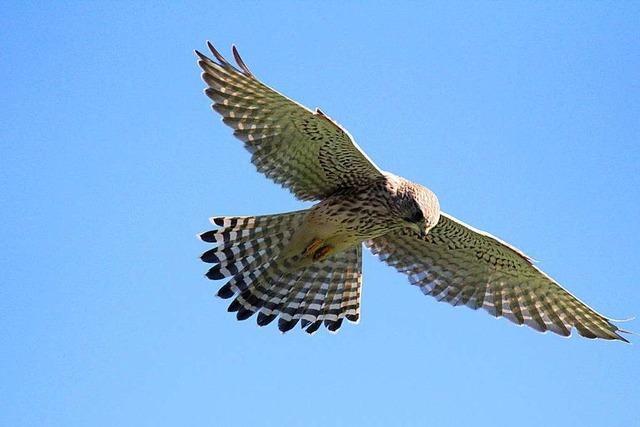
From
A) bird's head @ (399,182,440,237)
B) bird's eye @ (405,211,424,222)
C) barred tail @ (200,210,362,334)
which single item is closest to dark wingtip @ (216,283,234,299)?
barred tail @ (200,210,362,334)

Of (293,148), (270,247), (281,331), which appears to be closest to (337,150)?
(293,148)

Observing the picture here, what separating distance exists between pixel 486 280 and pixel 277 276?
205 centimetres

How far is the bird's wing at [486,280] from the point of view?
11.3 metres

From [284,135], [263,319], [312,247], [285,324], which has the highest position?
[284,135]

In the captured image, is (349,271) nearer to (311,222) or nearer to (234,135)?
(311,222)

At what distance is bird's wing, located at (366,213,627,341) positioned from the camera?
11.3 meters

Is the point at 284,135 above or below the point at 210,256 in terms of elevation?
above

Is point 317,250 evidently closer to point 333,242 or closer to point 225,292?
point 333,242

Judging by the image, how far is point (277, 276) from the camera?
442 inches

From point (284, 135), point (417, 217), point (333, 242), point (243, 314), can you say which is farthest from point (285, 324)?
point (284, 135)

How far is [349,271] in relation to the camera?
37.6ft

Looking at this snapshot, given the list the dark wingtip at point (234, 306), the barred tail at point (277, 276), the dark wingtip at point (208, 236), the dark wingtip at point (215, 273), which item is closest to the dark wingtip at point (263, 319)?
the barred tail at point (277, 276)

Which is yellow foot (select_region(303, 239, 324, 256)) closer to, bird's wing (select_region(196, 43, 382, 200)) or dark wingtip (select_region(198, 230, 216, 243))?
A: bird's wing (select_region(196, 43, 382, 200))

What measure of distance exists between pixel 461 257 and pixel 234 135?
8.99 ft
